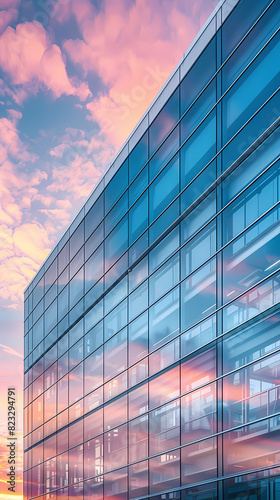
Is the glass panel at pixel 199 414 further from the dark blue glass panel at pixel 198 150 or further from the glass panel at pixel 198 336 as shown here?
the dark blue glass panel at pixel 198 150

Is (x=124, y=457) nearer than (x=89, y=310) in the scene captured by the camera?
Yes

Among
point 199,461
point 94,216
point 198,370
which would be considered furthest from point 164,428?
point 94,216

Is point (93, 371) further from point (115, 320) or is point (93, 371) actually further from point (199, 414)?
point (199, 414)

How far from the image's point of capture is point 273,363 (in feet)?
51.3

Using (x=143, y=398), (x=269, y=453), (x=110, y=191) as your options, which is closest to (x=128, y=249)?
(x=110, y=191)

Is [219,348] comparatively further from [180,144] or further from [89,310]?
[89,310]

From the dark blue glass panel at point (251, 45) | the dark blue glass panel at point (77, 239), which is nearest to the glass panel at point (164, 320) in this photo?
the dark blue glass panel at point (251, 45)

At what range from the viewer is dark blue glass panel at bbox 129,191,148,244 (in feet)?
80.9

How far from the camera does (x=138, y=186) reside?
25.7 meters

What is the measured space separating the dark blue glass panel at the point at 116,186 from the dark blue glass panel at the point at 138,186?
0.95m

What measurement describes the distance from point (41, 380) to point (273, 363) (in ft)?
82.0

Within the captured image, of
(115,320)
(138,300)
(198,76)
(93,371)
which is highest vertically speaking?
(198,76)

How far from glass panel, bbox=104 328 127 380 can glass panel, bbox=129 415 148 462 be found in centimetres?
265

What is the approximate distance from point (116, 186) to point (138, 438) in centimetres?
1160
